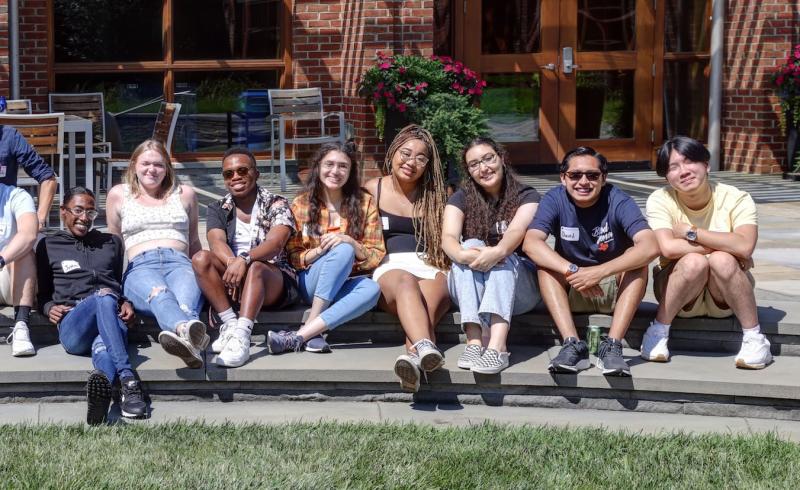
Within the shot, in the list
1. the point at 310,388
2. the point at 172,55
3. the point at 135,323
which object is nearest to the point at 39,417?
the point at 135,323

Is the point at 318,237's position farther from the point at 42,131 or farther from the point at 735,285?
the point at 42,131

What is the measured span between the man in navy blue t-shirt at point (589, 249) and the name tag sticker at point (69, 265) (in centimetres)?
203

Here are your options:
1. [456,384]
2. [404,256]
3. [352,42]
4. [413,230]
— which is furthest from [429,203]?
[352,42]

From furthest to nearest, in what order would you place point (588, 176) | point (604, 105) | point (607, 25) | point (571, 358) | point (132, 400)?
point (604, 105)
point (607, 25)
point (588, 176)
point (571, 358)
point (132, 400)

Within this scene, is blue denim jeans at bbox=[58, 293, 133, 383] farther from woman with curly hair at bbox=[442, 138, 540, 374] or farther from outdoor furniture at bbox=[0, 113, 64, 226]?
outdoor furniture at bbox=[0, 113, 64, 226]

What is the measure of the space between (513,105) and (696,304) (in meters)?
6.99

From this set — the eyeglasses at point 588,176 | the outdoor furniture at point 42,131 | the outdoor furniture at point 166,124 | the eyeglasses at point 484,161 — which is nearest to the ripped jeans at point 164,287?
the eyeglasses at point 484,161

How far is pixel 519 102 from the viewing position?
12344mm

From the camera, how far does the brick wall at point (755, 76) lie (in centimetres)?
1200

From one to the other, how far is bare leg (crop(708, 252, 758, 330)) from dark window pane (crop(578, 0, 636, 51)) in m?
7.20

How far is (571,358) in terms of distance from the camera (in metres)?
5.17

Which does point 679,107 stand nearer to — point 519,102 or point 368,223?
point 519,102

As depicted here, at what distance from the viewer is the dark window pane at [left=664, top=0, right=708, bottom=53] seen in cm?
1252

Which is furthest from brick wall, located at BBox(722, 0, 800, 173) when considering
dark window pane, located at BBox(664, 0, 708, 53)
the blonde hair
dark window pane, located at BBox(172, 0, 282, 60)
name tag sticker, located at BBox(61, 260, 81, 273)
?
name tag sticker, located at BBox(61, 260, 81, 273)
